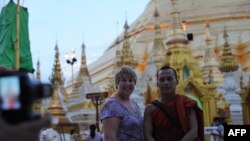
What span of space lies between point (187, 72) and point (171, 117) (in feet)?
46.1

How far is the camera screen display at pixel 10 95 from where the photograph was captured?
3.52 ft

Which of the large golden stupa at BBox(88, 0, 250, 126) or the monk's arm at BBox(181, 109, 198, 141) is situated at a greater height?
the large golden stupa at BBox(88, 0, 250, 126)

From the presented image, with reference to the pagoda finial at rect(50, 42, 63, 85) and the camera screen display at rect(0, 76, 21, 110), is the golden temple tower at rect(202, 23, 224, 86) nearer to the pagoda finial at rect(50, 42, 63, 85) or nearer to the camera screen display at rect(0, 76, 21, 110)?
the pagoda finial at rect(50, 42, 63, 85)

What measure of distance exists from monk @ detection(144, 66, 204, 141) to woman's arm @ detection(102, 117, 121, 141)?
19cm

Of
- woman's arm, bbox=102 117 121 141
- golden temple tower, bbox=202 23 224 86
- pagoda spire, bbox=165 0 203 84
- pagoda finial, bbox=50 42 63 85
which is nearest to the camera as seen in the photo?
woman's arm, bbox=102 117 121 141

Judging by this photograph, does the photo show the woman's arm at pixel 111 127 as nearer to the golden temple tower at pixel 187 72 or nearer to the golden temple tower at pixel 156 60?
the golden temple tower at pixel 187 72

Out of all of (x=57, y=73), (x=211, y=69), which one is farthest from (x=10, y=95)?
(x=57, y=73)

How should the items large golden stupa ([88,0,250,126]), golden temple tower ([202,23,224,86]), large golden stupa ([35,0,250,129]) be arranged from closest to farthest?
large golden stupa ([35,0,250,129]) → large golden stupa ([88,0,250,126]) → golden temple tower ([202,23,224,86])

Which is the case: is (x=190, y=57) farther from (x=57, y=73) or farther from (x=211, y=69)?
(x=57, y=73)

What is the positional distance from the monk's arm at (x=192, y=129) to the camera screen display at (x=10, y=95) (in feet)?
6.76

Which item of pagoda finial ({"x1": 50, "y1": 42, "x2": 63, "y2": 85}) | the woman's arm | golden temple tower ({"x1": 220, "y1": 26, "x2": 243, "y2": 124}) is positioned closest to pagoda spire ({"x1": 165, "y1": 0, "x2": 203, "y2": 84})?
golden temple tower ({"x1": 220, "y1": 26, "x2": 243, "y2": 124})

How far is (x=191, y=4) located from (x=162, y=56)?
9875 mm

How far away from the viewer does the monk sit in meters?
3.07

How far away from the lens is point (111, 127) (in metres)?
3.07
